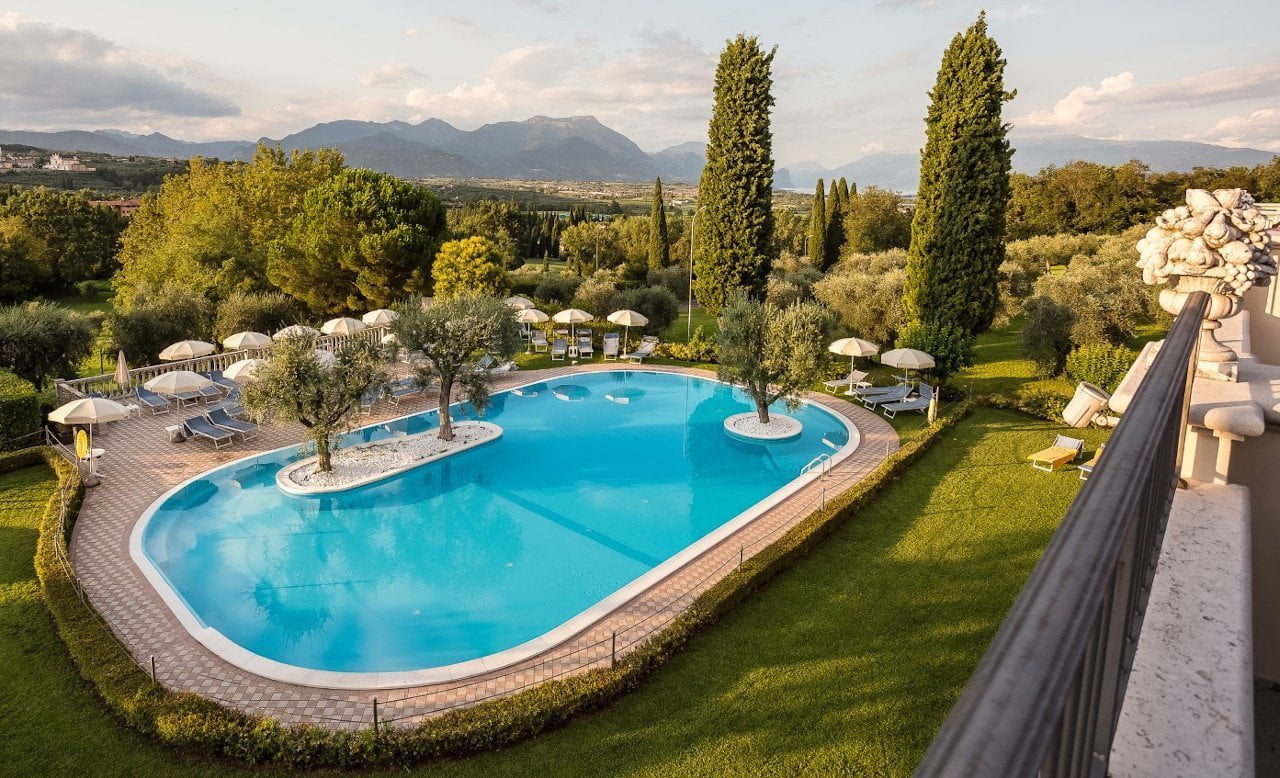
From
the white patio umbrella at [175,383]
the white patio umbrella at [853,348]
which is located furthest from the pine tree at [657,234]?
the white patio umbrella at [175,383]

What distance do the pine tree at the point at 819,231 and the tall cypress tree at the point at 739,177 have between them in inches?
782

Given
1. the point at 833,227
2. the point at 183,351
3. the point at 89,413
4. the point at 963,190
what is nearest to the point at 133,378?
the point at 183,351

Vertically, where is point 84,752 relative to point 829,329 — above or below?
below

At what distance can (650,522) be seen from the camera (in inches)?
575

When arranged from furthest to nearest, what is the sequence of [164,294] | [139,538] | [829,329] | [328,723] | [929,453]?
[164,294] < [829,329] < [929,453] < [139,538] < [328,723]

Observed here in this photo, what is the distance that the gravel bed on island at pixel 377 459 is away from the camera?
15.8 m

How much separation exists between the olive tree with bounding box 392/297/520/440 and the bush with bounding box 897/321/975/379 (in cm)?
1303

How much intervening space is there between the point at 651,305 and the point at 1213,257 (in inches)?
1109

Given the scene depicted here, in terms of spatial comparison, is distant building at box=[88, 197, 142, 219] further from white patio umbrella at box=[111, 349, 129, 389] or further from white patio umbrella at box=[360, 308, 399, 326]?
white patio umbrella at box=[111, 349, 129, 389]

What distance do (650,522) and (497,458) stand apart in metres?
5.43

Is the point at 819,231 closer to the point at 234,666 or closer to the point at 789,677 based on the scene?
the point at 789,677

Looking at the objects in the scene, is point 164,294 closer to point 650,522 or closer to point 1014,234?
point 650,522

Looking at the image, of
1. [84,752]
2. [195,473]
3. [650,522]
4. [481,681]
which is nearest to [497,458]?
[650,522]

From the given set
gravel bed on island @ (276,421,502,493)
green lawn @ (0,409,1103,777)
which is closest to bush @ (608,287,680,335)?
gravel bed on island @ (276,421,502,493)
